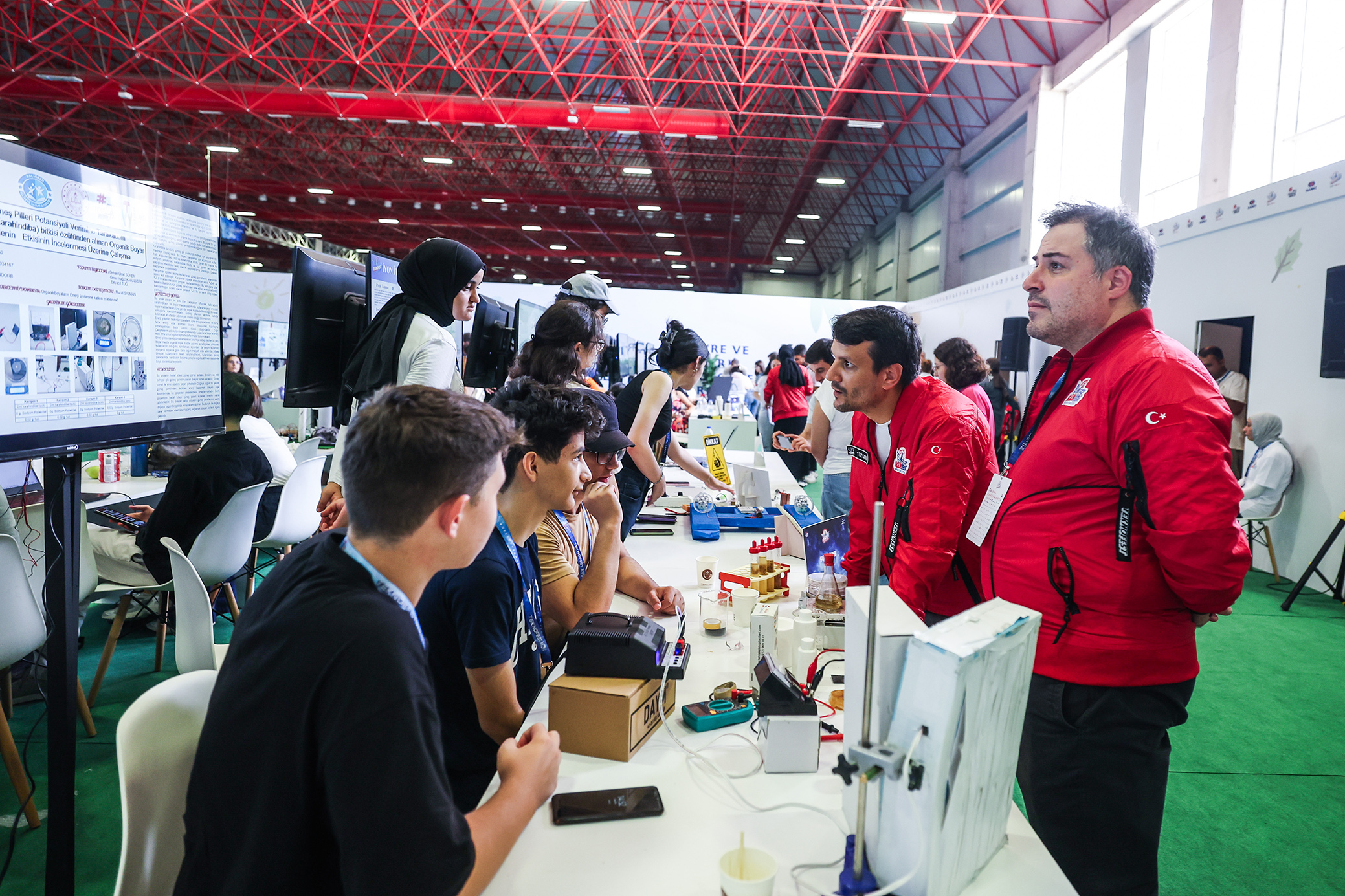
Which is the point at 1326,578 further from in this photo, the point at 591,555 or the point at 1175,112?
the point at 591,555

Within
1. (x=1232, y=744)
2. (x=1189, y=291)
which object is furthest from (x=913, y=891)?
(x=1189, y=291)

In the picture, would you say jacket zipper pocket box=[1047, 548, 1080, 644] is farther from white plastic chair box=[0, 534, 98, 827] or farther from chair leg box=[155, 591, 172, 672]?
chair leg box=[155, 591, 172, 672]

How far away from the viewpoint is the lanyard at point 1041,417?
159 centimetres

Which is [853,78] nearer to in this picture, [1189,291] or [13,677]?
[1189,291]

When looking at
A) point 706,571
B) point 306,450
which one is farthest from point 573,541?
point 306,450

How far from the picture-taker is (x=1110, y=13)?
26.8 feet

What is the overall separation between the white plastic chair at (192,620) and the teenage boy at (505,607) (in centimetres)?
93

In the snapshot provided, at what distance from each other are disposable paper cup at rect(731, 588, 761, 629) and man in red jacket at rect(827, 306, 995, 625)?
0.31m

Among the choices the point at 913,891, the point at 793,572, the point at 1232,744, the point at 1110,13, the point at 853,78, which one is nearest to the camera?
the point at 913,891

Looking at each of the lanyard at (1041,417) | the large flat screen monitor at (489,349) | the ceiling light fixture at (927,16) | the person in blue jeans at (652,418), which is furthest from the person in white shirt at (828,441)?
the ceiling light fixture at (927,16)

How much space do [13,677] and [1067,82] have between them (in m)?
11.4

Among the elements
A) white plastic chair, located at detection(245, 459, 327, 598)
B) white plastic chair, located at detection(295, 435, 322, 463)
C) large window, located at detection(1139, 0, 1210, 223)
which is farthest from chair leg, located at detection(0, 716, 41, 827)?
large window, located at detection(1139, 0, 1210, 223)

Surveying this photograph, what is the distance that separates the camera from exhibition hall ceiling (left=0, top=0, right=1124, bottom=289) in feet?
32.4

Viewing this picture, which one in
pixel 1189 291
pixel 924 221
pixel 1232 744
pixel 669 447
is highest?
pixel 924 221
